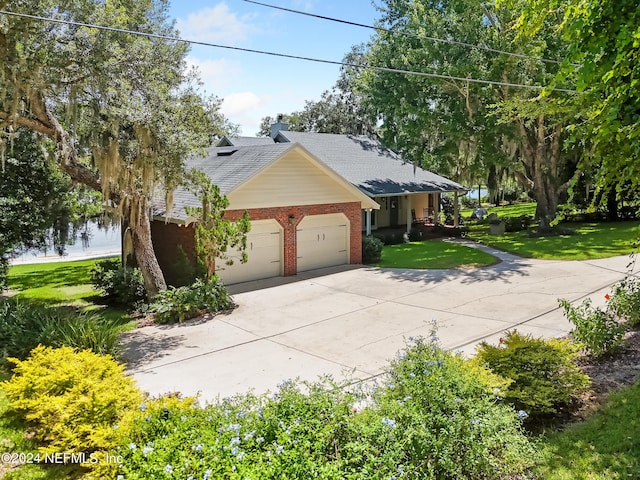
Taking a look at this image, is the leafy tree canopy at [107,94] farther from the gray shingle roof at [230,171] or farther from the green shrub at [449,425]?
the green shrub at [449,425]

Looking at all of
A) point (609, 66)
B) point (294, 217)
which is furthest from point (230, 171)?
point (609, 66)

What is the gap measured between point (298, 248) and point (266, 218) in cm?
190

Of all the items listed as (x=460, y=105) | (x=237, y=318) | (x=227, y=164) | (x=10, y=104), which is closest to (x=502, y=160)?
(x=460, y=105)

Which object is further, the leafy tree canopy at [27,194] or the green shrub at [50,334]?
the leafy tree canopy at [27,194]

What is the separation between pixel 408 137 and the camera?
24.5 m

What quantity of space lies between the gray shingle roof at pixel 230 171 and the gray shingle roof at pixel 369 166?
23.0 feet

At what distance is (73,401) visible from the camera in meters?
5.28

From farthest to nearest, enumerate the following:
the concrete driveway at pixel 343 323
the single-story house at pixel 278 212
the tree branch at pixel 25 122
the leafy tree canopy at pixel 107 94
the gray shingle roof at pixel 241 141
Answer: the gray shingle roof at pixel 241 141
the single-story house at pixel 278 212
the tree branch at pixel 25 122
the leafy tree canopy at pixel 107 94
the concrete driveway at pixel 343 323

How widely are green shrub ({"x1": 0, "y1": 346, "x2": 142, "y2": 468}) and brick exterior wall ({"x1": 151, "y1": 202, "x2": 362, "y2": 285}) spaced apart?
8.30 metres

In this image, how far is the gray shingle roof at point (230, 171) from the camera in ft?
47.8

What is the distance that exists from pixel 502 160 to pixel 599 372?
58.7ft

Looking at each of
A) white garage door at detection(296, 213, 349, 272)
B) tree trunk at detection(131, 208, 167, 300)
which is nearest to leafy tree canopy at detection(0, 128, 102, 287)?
tree trunk at detection(131, 208, 167, 300)

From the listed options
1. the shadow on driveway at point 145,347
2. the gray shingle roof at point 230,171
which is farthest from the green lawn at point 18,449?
the gray shingle roof at point 230,171

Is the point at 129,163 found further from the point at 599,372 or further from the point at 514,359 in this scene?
the point at 599,372
